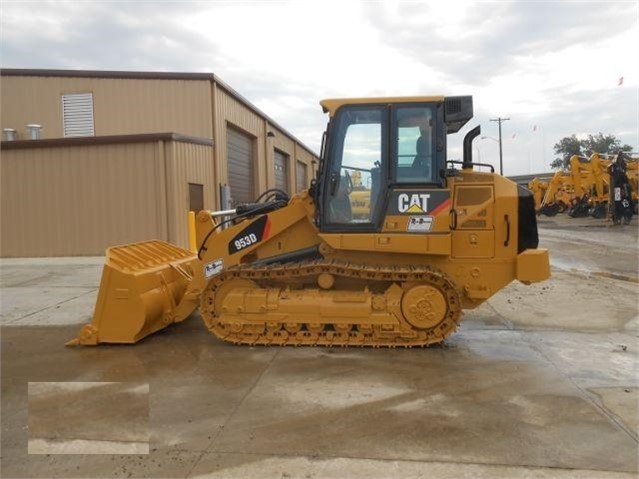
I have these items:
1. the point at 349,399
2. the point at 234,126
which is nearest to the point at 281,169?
the point at 234,126

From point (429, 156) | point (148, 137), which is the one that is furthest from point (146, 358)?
point (148, 137)

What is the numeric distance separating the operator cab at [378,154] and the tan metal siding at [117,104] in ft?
37.9

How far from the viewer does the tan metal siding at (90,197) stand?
47.9 ft

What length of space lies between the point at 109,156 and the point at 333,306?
10.9 m

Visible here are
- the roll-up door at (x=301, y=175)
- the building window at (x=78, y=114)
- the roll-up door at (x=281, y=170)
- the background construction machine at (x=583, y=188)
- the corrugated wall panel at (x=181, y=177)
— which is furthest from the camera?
the roll-up door at (x=301, y=175)

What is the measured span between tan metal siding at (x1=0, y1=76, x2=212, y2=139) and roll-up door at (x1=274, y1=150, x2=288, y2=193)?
416 inches

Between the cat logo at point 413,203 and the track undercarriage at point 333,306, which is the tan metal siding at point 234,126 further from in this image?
the cat logo at point 413,203

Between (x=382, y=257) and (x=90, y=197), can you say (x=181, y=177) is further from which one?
(x=382, y=257)

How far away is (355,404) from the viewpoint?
4340 mm

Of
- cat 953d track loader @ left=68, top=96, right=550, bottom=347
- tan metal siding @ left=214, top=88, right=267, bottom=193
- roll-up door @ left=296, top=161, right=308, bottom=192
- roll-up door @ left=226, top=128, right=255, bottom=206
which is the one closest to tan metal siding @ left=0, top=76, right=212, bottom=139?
tan metal siding @ left=214, top=88, right=267, bottom=193

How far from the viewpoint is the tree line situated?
7736 cm

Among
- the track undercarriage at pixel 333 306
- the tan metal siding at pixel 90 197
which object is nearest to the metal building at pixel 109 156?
the tan metal siding at pixel 90 197

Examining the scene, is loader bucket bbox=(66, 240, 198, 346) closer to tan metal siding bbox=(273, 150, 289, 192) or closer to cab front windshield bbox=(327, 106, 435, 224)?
cab front windshield bbox=(327, 106, 435, 224)

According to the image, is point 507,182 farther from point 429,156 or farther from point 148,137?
point 148,137
